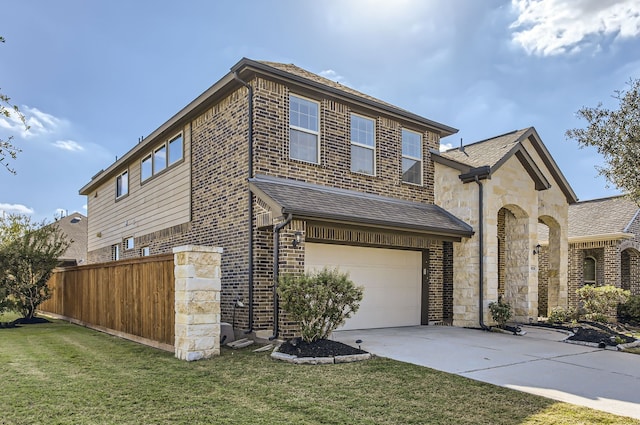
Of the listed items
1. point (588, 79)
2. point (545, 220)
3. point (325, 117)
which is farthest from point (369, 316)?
point (588, 79)

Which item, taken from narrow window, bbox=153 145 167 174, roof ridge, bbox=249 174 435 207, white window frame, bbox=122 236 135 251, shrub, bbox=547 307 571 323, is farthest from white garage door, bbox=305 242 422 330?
white window frame, bbox=122 236 135 251

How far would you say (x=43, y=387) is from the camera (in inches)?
227

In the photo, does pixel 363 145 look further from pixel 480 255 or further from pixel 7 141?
pixel 7 141

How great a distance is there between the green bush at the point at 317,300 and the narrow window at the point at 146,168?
30.6ft

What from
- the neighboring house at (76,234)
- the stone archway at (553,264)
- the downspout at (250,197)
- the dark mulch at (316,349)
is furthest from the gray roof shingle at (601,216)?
the neighboring house at (76,234)

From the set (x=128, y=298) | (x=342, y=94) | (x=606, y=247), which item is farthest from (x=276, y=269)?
(x=606, y=247)

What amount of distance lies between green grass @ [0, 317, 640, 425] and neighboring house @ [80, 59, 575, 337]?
254 centimetres

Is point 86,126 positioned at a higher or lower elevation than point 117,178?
higher

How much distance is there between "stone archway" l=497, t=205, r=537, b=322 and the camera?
521 inches

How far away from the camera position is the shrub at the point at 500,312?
11.5 meters

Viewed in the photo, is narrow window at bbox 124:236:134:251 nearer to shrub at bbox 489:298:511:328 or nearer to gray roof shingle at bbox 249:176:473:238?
gray roof shingle at bbox 249:176:473:238

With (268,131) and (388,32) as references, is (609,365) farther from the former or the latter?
(388,32)

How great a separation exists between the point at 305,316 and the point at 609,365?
5.00 meters

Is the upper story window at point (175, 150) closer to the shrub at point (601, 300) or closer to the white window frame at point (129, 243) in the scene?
the white window frame at point (129, 243)
